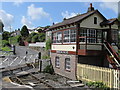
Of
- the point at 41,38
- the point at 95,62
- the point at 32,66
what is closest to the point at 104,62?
the point at 95,62

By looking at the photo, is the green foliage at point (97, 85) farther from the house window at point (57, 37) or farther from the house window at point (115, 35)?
the house window at point (57, 37)

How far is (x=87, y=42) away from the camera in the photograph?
13930 millimetres

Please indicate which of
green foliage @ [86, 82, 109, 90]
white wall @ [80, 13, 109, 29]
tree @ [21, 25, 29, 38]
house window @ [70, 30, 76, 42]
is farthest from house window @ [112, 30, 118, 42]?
tree @ [21, 25, 29, 38]

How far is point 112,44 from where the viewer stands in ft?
45.7

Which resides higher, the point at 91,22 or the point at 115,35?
the point at 91,22

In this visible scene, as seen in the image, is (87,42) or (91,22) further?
(87,42)

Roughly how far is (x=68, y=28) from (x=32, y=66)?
7817 millimetres

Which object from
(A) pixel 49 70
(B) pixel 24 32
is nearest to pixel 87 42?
(A) pixel 49 70

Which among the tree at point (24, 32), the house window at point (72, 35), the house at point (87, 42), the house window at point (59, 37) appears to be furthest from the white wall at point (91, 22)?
the tree at point (24, 32)

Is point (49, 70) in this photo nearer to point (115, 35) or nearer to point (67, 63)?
point (67, 63)

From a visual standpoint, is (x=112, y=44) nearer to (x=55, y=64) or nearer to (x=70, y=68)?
(x=70, y=68)

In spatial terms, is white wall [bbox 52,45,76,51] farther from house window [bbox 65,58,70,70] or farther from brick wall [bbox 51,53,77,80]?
house window [bbox 65,58,70,70]

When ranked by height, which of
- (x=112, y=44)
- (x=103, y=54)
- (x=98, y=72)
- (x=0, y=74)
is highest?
(x=112, y=44)

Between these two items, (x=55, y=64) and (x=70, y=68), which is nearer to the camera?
(x=70, y=68)
